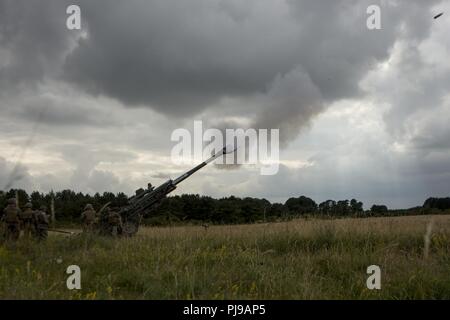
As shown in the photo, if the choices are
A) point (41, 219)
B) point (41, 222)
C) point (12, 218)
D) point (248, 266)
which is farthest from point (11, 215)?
point (248, 266)

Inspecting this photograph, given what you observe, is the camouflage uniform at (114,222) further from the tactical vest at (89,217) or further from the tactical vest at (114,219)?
the tactical vest at (89,217)

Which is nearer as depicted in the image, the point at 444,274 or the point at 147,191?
the point at 444,274

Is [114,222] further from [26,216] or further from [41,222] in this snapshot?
[26,216]

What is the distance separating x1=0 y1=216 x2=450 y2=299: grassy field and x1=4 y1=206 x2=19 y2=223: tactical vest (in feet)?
11.0

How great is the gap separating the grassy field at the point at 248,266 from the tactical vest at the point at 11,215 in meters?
3.36

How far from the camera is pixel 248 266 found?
762 cm

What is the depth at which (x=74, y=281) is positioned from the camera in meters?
6.75

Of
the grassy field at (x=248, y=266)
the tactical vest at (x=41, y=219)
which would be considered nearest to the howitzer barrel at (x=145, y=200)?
the tactical vest at (x=41, y=219)

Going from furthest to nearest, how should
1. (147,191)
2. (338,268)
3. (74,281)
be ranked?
(147,191) → (338,268) → (74,281)

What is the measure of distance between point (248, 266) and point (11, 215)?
876cm
